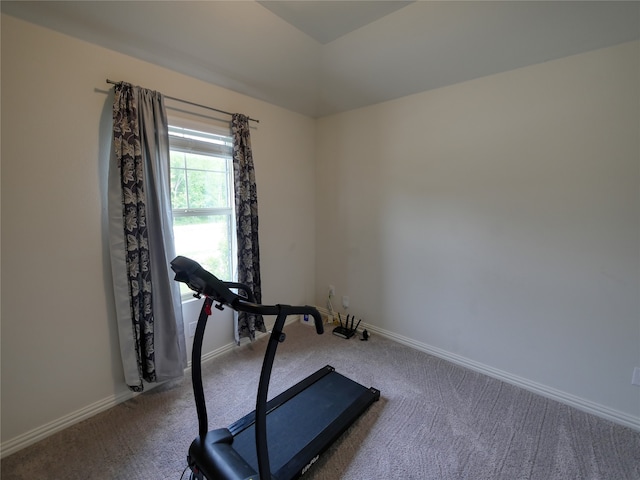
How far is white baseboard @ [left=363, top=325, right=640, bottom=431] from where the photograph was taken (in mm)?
1834

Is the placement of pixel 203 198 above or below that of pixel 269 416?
above

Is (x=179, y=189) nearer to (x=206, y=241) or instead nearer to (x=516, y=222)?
(x=206, y=241)

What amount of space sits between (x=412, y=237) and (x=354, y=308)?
1055mm

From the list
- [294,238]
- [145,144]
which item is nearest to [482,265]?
[294,238]

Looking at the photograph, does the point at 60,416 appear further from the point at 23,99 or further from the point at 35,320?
the point at 23,99

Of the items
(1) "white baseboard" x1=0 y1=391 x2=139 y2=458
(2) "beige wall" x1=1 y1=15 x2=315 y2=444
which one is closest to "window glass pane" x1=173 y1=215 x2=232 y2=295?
(2) "beige wall" x1=1 y1=15 x2=315 y2=444

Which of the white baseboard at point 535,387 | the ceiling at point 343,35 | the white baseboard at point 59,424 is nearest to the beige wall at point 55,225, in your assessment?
the white baseboard at point 59,424

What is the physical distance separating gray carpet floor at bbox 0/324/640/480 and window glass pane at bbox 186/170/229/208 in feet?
4.59

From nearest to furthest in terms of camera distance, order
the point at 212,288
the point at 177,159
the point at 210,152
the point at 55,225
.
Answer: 1. the point at 212,288
2. the point at 55,225
3. the point at 177,159
4. the point at 210,152

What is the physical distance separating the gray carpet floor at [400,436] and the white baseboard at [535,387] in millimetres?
61

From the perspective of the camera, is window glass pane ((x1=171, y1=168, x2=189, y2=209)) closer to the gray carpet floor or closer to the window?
the window

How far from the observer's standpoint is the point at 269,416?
1.75 meters

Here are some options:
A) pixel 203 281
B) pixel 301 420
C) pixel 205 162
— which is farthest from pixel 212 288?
pixel 205 162

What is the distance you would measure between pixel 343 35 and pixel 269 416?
2678 millimetres
